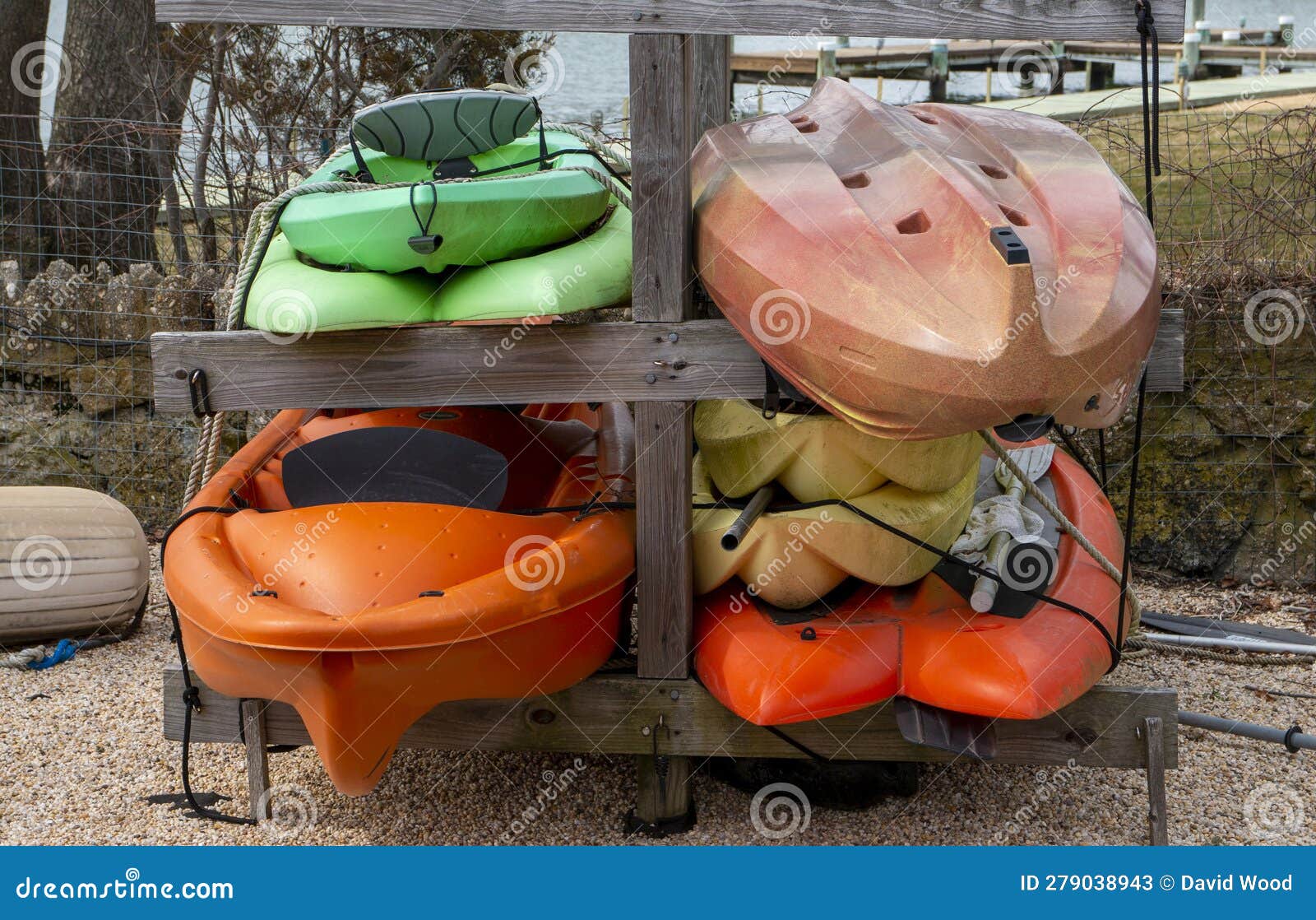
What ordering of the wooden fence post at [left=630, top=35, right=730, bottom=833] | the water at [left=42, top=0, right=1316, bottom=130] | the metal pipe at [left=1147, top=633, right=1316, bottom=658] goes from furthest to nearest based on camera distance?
the water at [left=42, top=0, right=1316, bottom=130]
the metal pipe at [left=1147, top=633, right=1316, bottom=658]
the wooden fence post at [left=630, top=35, right=730, bottom=833]

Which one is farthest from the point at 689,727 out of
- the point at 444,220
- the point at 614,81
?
the point at 614,81

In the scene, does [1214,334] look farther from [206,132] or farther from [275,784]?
[206,132]

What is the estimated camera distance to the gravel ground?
3.18 metres

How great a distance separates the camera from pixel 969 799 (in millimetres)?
3375

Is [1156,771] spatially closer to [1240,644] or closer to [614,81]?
[1240,644]

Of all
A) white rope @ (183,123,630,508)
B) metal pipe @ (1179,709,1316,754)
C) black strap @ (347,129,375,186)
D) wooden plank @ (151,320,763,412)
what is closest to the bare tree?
black strap @ (347,129,375,186)

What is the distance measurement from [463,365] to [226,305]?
326cm

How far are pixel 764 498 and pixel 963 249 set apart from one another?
0.85 metres

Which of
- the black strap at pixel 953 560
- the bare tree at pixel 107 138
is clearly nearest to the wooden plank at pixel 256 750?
the black strap at pixel 953 560

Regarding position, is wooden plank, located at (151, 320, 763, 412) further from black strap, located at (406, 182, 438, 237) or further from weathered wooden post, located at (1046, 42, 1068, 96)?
weathered wooden post, located at (1046, 42, 1068, 96)

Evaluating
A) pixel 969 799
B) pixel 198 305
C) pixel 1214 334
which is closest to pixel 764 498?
pixel 969 799

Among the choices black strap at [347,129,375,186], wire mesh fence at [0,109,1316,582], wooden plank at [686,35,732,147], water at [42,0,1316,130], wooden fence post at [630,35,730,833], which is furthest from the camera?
water at [42,0,1316,130]

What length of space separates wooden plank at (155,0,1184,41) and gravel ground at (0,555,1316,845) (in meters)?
1.95

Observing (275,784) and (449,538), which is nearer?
(449,538)
